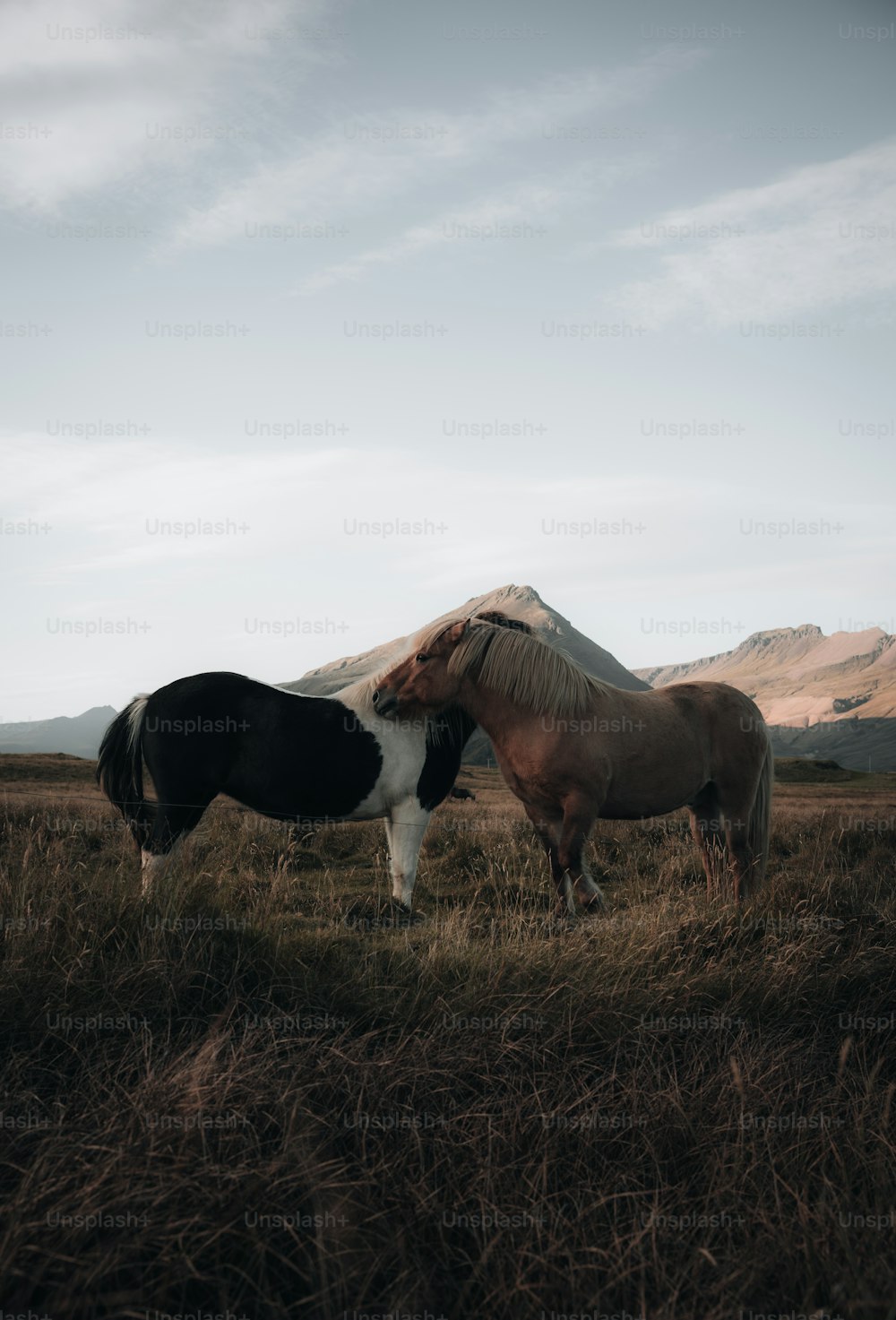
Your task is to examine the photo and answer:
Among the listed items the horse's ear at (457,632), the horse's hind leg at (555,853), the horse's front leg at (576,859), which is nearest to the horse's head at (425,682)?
the horse's ear at (457,632)

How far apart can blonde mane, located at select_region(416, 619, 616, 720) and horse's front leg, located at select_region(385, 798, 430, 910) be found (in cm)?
122

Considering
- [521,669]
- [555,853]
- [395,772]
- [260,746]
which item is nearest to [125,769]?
[260,746]

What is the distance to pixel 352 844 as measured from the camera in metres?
9.30

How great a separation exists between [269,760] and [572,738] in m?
2.27

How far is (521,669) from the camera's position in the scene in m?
5.91

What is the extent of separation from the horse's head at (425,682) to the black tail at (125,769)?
1856 mm

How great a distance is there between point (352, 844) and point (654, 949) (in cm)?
542

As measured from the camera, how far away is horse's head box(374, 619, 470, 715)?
235 inches

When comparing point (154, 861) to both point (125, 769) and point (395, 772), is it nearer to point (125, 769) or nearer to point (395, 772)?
point (125, 769)

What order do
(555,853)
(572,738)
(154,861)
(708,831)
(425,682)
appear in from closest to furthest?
(154,861)
(572,738)
(555,853)
(425,682)
(708,831)

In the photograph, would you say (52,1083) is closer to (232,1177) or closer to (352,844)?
(232,1177)

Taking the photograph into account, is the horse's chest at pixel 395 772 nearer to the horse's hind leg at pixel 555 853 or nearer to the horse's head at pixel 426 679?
the horse's head at pixel 426 679

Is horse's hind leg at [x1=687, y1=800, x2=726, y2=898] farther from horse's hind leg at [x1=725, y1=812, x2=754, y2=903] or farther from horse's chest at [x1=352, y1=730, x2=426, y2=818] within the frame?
horse's chest at [x1=352, y1=730, x2=426, y2=818]

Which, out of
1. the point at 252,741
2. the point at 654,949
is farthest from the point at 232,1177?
the point at 252,741
